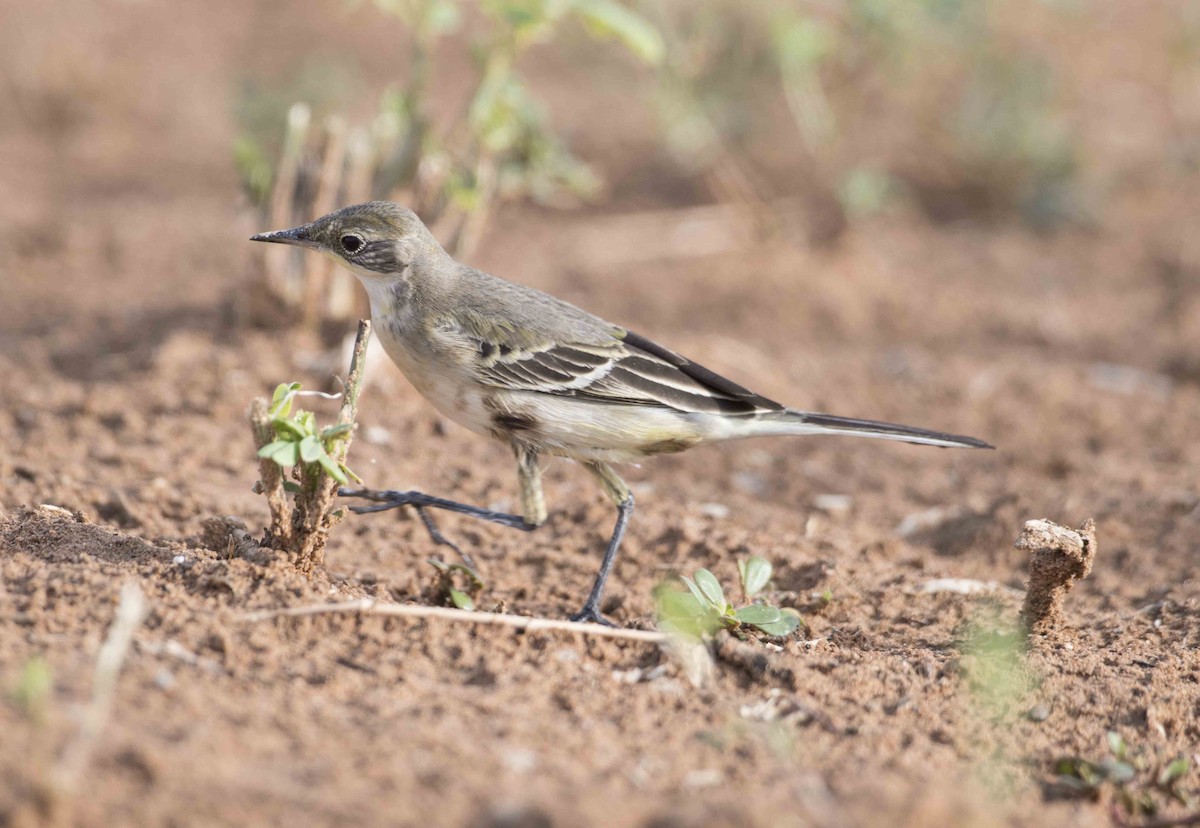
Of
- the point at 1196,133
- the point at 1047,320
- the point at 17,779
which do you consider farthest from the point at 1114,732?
the point at 1196,133

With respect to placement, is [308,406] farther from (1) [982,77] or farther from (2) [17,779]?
(1) [982,77]

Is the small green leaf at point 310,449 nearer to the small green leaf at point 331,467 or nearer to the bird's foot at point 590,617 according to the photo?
the small green leaf at point 331,467

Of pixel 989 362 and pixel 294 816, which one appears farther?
pixel 989 362

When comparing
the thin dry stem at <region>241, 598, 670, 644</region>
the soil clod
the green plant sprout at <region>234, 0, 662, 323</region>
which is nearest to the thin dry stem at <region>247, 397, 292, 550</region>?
the thin dry stem at <region>241, 598, 670, 644</region>

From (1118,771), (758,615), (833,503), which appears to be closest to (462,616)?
(758,615)

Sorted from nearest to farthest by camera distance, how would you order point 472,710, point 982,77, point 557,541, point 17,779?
point 17,779 < point 472,710 < point 557,541 < point 982,77

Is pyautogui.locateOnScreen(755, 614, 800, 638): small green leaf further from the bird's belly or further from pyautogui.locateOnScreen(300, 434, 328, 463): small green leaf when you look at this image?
pyautogui.locateOnScreen(300, 434, 328, 463): small green leaf

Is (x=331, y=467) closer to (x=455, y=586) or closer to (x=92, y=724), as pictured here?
(x=455, y=586)
